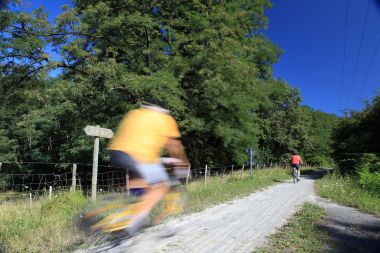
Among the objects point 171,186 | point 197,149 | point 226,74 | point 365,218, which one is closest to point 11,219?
point 171,186

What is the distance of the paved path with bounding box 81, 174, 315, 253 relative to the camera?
553 centimetres

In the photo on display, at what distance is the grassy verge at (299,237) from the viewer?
5516 millimetres

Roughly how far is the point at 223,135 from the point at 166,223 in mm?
14052

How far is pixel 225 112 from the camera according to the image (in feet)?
73.2

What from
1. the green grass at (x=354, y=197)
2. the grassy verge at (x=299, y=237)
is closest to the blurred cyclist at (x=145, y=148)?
the grassy verge at (x=299, y=237)

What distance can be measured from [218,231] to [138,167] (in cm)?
274

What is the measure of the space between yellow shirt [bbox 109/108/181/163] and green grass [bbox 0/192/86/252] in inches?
79.0

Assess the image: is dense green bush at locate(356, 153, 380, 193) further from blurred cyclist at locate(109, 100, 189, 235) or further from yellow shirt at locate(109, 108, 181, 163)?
yellow shirt at locate(109, 108, 181, 163)

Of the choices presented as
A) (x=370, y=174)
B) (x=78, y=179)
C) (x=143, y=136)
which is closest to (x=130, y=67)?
(x=78, y=179)

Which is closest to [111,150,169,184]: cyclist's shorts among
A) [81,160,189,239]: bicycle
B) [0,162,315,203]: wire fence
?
[0,162,315,203]: wire fence

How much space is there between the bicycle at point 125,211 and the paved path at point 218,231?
526 mm

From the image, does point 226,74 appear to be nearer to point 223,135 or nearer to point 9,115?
point 223,135

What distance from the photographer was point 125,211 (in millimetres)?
5023

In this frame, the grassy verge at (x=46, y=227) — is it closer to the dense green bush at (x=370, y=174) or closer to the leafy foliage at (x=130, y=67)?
the dense green bush at (x=370, y=174)
